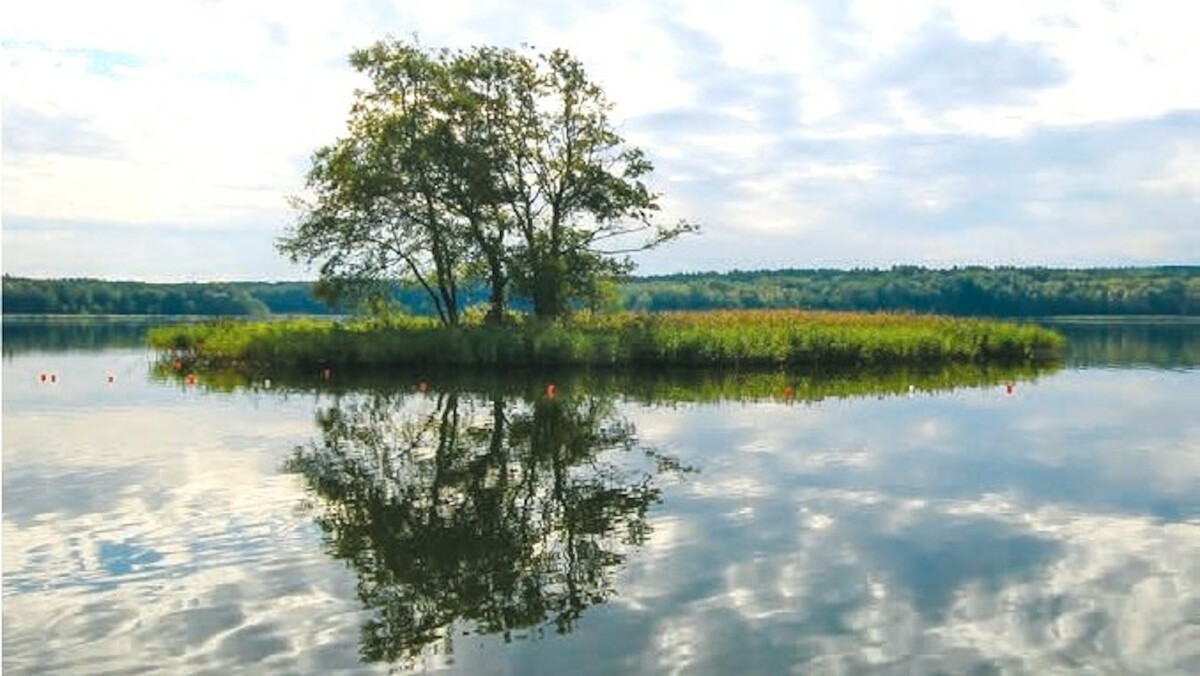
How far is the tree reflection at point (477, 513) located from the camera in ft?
34.3

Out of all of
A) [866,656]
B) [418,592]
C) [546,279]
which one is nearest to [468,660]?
[418,592]

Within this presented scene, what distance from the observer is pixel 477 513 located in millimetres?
14625

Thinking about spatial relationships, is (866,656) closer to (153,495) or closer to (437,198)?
(153,495)

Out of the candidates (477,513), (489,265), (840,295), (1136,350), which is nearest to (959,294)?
(840,295)

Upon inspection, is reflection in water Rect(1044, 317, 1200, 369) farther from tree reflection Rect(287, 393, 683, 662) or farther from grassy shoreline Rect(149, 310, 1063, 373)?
tree reflection Rect(287, 393, 683, 662)

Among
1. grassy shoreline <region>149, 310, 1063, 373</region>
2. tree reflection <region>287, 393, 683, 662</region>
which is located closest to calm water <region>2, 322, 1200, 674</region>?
tree reflection <region>287, 393, 683, 662</region>

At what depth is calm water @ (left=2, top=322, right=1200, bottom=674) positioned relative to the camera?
9.41 m

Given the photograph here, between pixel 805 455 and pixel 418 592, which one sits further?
pixel 805 455

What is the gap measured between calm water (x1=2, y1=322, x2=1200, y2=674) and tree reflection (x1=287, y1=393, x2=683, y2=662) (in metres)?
0.06

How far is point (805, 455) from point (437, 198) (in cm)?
2892

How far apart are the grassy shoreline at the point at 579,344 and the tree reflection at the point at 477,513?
15.7 m

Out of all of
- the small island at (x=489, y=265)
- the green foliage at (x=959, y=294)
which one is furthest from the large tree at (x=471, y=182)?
the green foliage at (x=959, y=294)

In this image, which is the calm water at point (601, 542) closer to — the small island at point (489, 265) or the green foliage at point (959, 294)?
the small island at point (489, 265)

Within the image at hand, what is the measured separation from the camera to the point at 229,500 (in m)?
15.7
